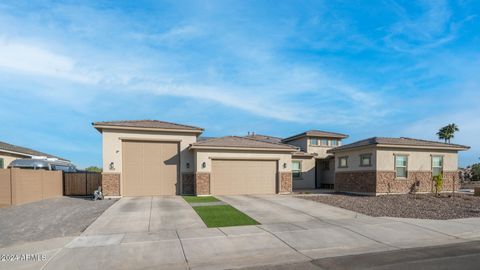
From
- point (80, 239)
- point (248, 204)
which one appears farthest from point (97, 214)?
point (248, 204)

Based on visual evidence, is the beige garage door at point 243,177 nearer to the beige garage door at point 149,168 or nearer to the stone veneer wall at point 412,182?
the beige garage door at point 149,168

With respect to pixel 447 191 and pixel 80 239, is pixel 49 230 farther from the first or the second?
pixel 447 191

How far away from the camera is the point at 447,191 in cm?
2253

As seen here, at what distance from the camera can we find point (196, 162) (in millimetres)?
20406

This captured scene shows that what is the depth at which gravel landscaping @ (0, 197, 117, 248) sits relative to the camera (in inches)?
374

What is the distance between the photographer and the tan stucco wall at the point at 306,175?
2816 cm

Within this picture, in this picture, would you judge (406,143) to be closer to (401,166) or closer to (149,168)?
(401,166)

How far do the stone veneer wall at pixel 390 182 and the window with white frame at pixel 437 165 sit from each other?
0.40 metres

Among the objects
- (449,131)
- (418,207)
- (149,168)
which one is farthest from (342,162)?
(449,131)

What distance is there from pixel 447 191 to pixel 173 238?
21244 mm

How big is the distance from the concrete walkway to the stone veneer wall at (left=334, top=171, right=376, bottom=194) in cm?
840

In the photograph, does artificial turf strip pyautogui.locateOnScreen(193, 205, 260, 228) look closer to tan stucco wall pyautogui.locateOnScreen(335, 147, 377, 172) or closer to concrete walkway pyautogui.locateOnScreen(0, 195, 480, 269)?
concrete walkway pyautogui.locateOnScreen(0, 195, 480, 269)

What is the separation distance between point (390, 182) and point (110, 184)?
17643 mm

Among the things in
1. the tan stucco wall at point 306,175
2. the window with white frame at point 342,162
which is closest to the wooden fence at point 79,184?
the tan stucco wall at point 306,175
